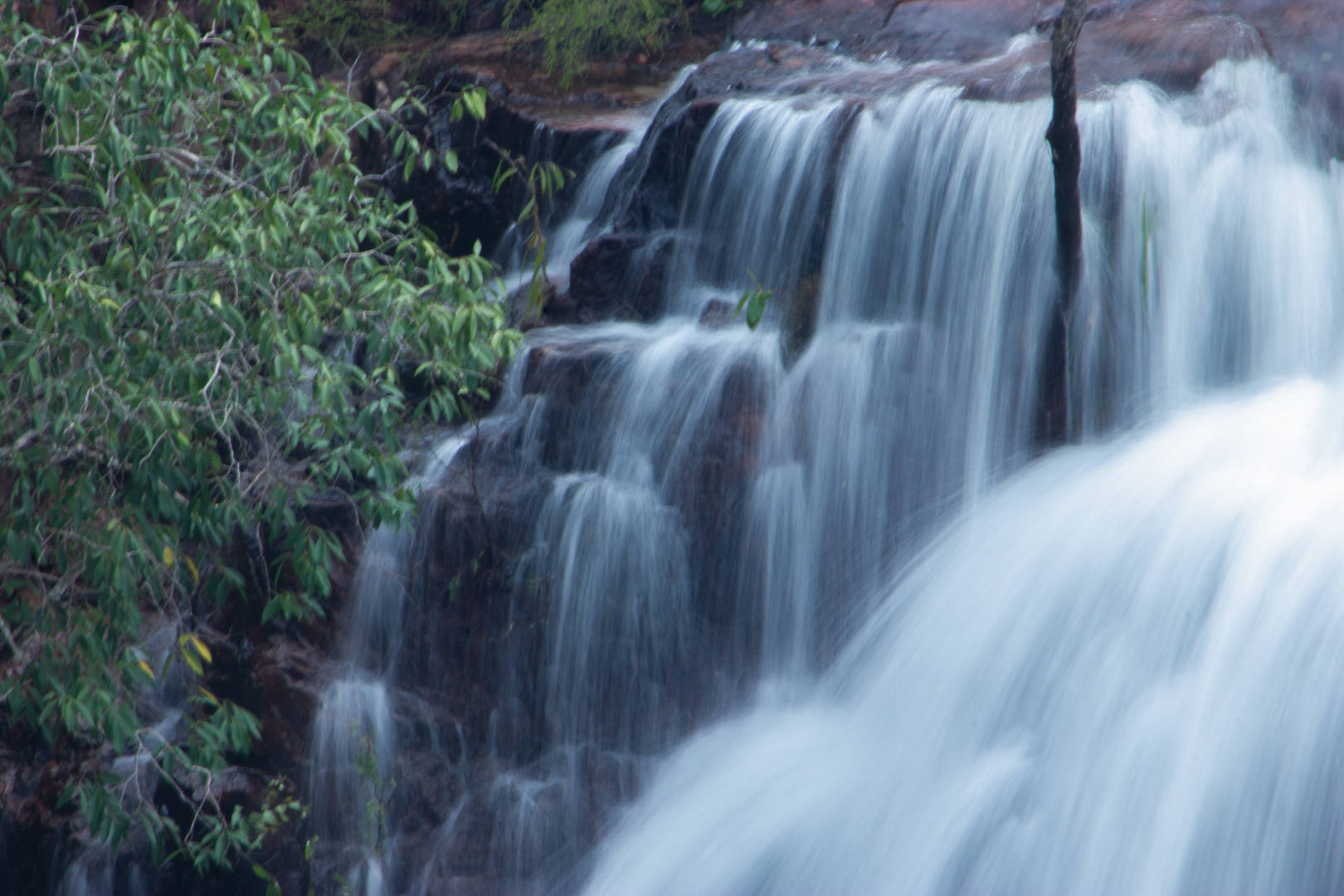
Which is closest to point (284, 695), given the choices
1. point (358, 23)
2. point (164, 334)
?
point (164, 334)

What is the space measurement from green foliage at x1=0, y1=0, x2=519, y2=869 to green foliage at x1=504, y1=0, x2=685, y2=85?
216 inches

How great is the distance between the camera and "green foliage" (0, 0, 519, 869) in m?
4.46

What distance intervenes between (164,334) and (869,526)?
349 centimetres

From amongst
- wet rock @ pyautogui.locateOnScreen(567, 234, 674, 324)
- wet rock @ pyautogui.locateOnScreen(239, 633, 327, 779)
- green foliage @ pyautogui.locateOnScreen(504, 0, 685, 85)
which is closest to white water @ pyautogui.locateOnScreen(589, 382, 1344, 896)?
wet rock @ pyautogui.locateOnScreen(239, 633, 327, 779)

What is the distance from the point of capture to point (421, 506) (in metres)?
6.60

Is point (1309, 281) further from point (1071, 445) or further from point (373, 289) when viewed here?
point (373, 289)

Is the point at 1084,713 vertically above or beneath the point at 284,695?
above

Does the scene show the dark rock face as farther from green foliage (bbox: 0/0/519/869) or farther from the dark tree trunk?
green foliage (bbox: 0/0/519/869)

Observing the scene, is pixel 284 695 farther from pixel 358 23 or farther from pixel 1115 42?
pixel 358 23

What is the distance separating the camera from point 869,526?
→ 615 cm

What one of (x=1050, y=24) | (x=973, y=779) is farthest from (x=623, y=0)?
(x=973, y=779)

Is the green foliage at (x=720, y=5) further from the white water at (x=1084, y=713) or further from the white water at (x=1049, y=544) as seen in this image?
the white water at (x=1084, y=713)

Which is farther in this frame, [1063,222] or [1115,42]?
[1115,42]

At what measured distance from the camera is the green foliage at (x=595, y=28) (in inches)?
415
